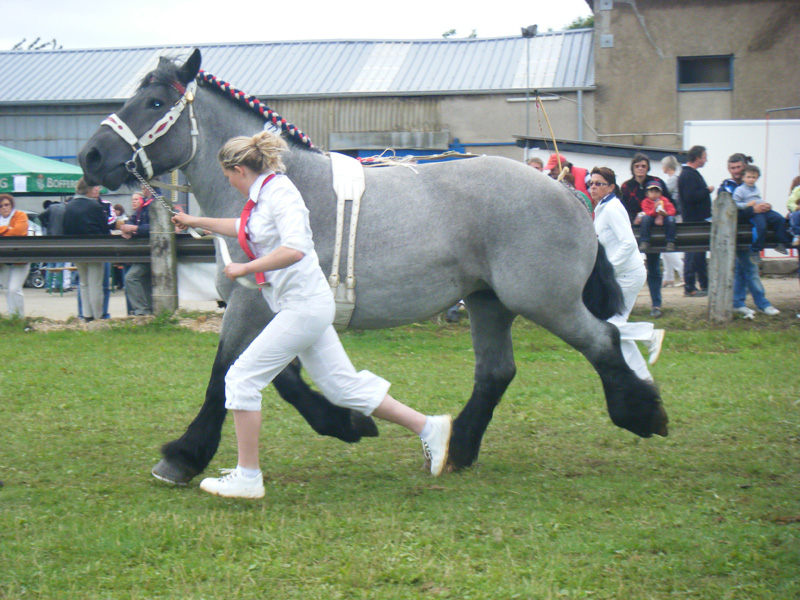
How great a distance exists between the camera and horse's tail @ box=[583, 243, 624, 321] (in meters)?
5.12

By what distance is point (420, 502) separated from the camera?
426cm

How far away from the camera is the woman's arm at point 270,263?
12.9 ft

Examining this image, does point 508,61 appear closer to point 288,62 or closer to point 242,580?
point 288,62

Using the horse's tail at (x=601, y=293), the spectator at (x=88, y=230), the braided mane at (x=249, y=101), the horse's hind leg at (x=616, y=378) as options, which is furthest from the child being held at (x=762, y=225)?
the spectator at (x=88, y=230)

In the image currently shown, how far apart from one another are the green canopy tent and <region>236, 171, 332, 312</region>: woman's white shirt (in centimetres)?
1347

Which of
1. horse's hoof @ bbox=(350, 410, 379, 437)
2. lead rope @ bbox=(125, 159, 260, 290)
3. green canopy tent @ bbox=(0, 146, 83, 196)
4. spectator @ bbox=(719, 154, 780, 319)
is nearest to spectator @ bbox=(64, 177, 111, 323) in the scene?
green canopy tent @ bbox=(0, 146, 83, 196)

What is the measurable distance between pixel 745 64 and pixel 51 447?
18.8m

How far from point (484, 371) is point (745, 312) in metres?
6.15

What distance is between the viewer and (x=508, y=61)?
22516mm

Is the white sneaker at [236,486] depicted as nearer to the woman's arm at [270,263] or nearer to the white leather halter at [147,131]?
the woman's arm at [270,263]

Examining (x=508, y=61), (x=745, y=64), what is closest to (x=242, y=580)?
(x=745, y=64)

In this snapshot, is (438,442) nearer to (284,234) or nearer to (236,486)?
(236,486)

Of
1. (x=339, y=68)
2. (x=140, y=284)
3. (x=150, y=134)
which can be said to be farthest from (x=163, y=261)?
(x=339, y=68)

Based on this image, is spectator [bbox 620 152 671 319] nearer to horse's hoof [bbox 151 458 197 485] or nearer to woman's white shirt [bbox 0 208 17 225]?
horse's hoof [bbox 151 458 197 485]
